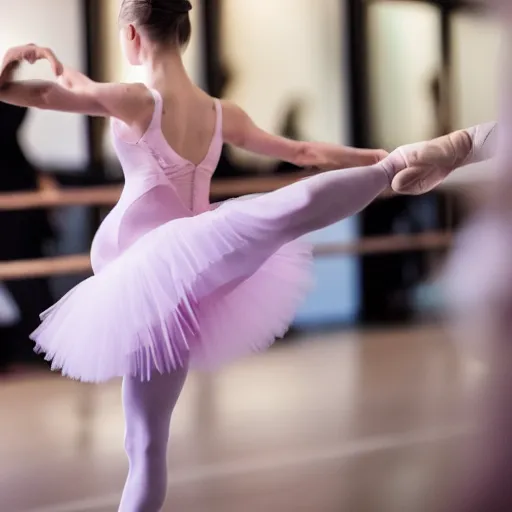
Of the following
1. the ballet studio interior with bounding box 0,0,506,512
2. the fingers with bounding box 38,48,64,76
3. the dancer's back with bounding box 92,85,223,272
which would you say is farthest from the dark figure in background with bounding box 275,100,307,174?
the fingers with bounding box 38,48,64,76

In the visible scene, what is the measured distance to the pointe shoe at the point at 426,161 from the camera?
0.84 meters

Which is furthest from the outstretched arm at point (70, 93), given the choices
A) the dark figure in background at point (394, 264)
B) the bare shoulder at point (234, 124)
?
the dark figure in background at point (394, 264)

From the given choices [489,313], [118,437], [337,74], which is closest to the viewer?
[489,313]

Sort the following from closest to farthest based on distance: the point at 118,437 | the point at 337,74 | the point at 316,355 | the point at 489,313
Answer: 1. the point at 489,313
2. the point at 118,437
3. the point at 337,74
4. the point at 316,355

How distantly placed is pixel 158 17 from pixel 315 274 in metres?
0.37

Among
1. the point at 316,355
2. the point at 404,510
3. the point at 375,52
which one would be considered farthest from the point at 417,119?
the point at 404,510

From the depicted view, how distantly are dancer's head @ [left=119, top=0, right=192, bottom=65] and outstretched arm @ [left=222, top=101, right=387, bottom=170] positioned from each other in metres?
0.10

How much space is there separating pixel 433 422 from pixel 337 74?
60 centimetres

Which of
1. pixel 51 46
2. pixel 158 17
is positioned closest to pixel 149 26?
pixel 158 17

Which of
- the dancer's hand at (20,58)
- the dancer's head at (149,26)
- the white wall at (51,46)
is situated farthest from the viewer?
the white wall at (51,46)

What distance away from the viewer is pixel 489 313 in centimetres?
69

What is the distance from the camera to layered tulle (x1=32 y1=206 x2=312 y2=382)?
2.63ft

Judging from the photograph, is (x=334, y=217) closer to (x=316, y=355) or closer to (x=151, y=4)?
(x=151, y=4)

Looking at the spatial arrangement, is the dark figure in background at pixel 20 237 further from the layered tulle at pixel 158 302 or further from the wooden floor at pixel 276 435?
the layered tulle at pixel 158 302
